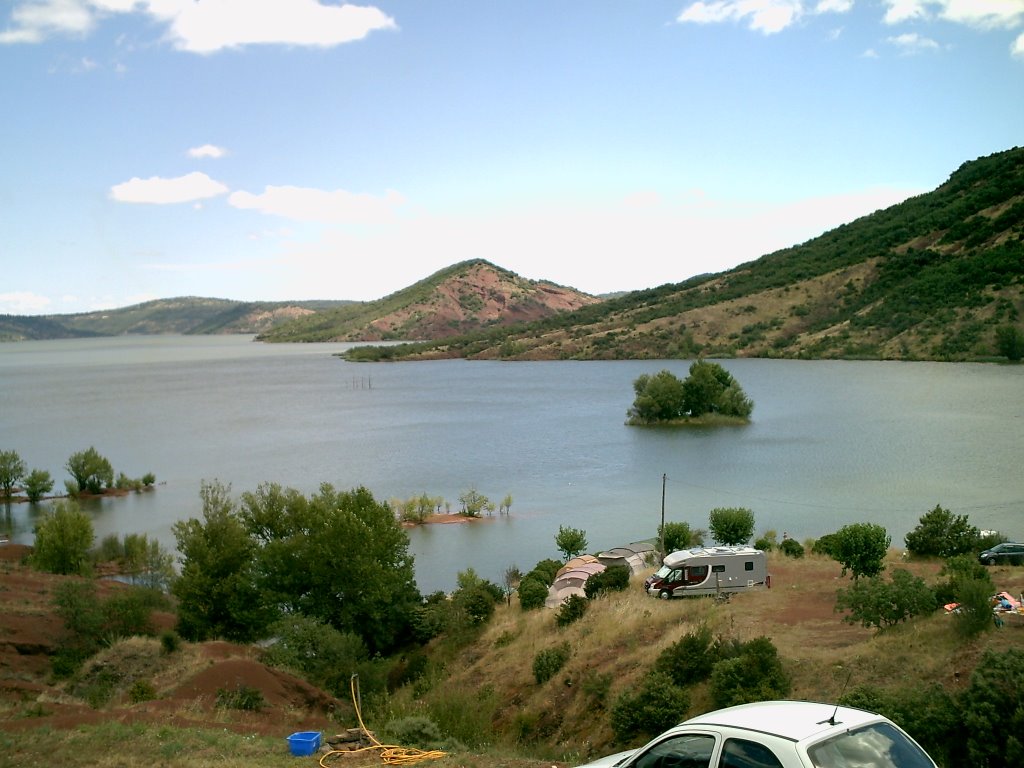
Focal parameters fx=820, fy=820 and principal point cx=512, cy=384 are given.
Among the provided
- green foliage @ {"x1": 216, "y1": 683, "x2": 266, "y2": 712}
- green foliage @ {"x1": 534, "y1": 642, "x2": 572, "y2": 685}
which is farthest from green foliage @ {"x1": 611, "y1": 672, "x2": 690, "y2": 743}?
green foliage @ {"x1": 216, "y1": 683, "x2": 266, "y2": 712}

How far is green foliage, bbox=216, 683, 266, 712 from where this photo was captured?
14.8m

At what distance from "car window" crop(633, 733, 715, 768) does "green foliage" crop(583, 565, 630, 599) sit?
1602cm

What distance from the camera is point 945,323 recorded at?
9500 cm

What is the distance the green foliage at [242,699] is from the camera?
14797mm

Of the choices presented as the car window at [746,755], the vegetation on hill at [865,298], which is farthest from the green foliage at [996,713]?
the vegetation on hill at [865,298]

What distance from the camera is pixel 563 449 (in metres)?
57.8

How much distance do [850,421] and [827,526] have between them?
29.9 m

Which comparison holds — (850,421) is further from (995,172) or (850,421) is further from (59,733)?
(995,172)

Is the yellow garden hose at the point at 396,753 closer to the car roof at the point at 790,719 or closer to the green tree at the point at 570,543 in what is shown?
the car roof at the point at 790,719

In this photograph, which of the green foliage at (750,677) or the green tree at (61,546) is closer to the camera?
the green foliage at (750,677)

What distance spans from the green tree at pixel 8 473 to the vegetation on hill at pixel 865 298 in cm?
8907

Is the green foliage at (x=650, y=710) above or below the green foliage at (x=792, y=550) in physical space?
above

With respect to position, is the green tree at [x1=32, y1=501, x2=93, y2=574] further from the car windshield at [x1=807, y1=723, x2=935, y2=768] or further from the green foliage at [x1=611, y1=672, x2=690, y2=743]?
the car windshield at [x1=807, y1=723, x2=935, y2=768]

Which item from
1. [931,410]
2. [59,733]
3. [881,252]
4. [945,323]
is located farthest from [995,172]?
[59,733]
